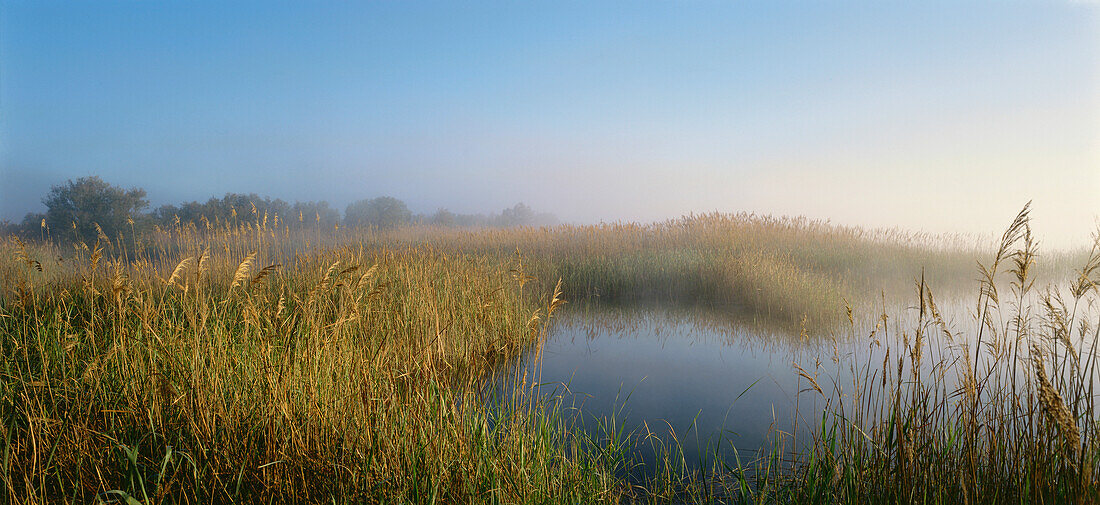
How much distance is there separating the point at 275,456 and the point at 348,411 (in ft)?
1.23

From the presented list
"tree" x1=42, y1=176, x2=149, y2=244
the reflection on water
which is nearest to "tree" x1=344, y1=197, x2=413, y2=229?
"tree" x1=42, y1=176, x2=149, y2=244

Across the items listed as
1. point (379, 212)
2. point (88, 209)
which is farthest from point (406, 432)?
point (379, 212)

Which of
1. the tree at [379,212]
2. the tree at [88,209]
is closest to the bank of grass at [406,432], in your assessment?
the tree at [88,209]

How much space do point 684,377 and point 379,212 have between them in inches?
1022

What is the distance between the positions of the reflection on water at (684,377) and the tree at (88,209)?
1644 cm

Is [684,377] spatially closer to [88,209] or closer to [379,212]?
→ [88,209]

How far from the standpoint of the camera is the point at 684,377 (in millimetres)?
4281

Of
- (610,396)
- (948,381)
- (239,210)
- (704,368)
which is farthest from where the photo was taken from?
(239,210)

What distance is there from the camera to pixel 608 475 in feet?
7.84

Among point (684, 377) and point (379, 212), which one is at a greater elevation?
point (379, 212)

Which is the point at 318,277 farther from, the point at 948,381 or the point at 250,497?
the point at 948,381

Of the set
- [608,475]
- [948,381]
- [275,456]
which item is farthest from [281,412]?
[948,381]

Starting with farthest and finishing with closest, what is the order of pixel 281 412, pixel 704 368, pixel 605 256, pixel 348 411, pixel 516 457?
pixel 605 256
pixel 704 368
pixel 516 457
pixel 348 411
pixel 281 412

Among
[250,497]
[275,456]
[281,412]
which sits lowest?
A: [250,497]
